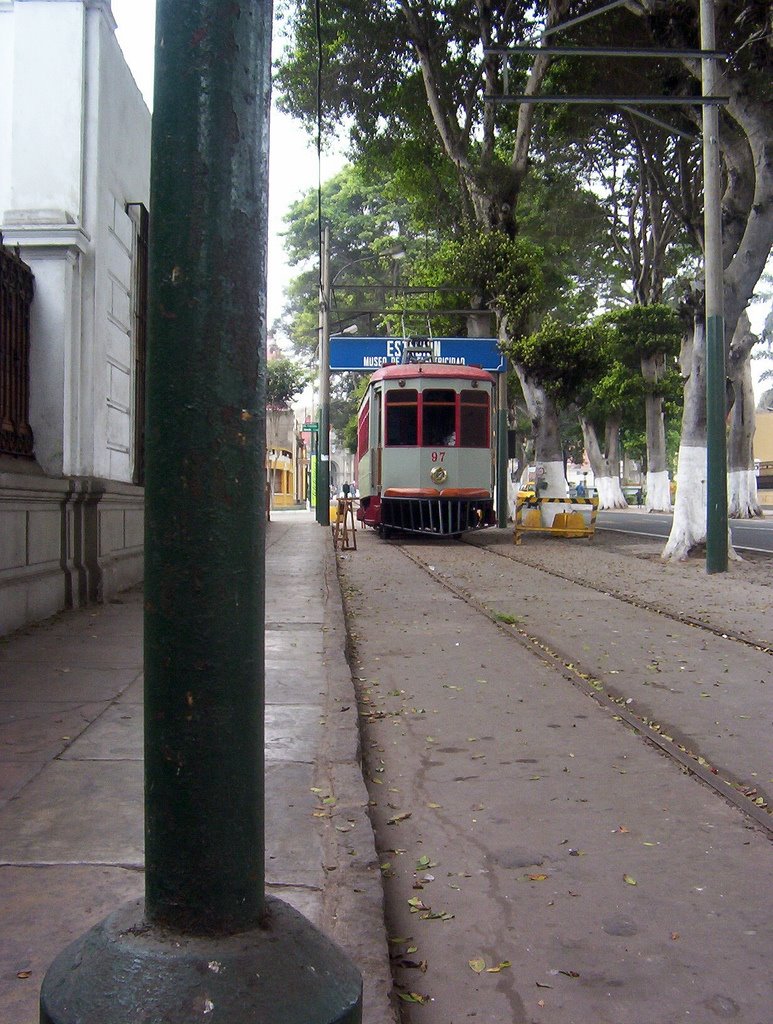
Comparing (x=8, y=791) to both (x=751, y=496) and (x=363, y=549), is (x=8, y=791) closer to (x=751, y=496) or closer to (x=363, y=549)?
(x=363, y=549)

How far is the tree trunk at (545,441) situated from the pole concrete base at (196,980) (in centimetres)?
2242

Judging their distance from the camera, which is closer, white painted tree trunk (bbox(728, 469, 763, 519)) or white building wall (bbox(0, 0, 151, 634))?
white building wall (bbox(0, 0, 151, 634))

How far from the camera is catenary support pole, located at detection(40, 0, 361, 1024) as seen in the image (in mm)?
1745

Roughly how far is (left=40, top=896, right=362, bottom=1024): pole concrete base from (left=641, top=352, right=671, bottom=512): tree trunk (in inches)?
1339

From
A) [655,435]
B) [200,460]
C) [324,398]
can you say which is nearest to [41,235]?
[200,460]

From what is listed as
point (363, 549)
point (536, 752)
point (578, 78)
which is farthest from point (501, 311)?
point (536, 752)

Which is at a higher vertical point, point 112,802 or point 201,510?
point 201,510

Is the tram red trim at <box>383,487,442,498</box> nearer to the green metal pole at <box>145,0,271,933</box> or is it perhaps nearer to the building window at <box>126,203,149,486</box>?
the building window at <box>126,203,149,486</box>

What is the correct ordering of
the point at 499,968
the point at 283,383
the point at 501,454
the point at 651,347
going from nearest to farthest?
the point at 499,968
the point at 501,454
the point at 651,347
the point at 283,383

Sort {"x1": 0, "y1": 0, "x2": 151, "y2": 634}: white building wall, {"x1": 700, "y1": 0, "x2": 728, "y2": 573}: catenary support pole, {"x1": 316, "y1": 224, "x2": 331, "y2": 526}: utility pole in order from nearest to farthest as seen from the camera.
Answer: {"x1": 0, "y1": 0, "x2": 151, "y2": 634}: white building wall < {"x1": 700, "y1": 0, "x2": 728, "y2": 573}: catenary support pole < {"x1": 316, "y1": 224, "x2": 331, "y2": 526}: utility pole

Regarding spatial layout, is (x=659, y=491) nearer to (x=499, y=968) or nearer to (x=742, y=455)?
(x=742, y=455)

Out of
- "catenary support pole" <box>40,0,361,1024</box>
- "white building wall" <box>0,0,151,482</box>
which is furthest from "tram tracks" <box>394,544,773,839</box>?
"white building wall" <box>0,0,151,482</box>

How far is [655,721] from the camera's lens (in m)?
5.68

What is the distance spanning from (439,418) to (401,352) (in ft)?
17.0
